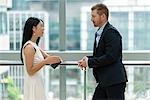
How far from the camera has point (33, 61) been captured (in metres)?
3.20

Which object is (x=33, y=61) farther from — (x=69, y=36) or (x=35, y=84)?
(x=69, y=36)

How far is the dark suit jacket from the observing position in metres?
3.10

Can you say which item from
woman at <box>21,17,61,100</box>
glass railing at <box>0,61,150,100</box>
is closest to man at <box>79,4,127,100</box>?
woman at <box>21,17,61,100</box>

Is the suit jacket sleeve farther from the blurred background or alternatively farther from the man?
the blurred background

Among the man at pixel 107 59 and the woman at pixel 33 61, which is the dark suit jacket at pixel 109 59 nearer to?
the man at pixel 107 59

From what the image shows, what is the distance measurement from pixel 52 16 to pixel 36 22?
1269 millimetres

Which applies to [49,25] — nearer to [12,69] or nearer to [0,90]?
[12,69]

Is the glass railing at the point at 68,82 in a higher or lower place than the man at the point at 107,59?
lower

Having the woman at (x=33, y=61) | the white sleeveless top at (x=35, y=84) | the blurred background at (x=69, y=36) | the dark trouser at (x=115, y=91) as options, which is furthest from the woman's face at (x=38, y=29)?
the blurred background at (x=69, y=36)

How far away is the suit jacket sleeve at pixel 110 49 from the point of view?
3090mm

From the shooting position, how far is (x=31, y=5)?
454 cm

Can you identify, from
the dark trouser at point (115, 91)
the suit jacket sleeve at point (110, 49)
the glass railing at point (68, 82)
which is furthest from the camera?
the glass railing at point (68, 82)

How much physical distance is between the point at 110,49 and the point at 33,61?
0.78 metres

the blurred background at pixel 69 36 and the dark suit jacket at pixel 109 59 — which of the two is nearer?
the dark suit jacket at pixel 109 59
